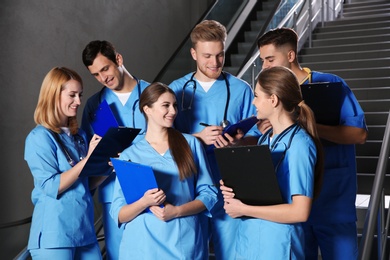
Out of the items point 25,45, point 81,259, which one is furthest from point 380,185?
point 25,45

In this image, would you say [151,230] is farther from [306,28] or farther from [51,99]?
[306,28]

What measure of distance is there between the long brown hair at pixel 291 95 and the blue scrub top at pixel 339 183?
0.42 meters

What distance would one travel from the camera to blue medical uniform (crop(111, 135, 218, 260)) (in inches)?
97.2

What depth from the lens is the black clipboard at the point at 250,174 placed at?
2178mm

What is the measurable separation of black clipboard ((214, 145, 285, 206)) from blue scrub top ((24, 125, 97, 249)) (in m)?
0.81

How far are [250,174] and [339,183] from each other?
755 mm

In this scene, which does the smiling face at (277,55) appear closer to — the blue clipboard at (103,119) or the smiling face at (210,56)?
the smiling face at (210,56)

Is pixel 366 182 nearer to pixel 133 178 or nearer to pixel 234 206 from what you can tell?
pixel 234 206

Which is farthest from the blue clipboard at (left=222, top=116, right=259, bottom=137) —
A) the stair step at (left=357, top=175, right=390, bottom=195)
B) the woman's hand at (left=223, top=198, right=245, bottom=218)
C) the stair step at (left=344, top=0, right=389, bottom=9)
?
the stair step at (left=344, top=0, right=389, bottom=9)

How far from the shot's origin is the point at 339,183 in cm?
282

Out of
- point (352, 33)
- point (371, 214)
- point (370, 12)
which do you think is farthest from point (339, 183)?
point (370, 12)

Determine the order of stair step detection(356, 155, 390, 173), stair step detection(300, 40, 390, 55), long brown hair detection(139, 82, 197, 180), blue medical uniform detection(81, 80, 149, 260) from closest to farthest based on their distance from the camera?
1. long brown hair detection(139, 82, 197, 180)
2. blue medical uniform detection(81, 80, 149, 260)
3. stair step detection(356, 155, 390, 173)
4. stair step detection(300, 40, 390, 55)

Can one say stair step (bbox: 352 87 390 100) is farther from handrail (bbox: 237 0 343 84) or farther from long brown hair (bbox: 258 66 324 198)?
long brown hair (bbox: 258 66 324 198)

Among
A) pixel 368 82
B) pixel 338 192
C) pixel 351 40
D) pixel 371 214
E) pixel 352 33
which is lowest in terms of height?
pixel 371 214
